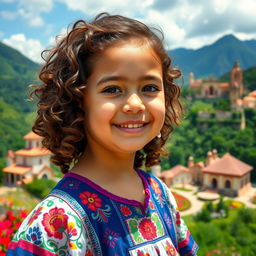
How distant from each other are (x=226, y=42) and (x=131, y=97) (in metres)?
211

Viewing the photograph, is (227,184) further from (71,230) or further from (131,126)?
(71,230)

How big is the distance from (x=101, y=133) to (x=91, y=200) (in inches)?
13.5

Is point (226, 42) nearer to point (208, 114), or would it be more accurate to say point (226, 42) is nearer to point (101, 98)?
point (208, 114)

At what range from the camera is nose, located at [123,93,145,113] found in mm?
1714

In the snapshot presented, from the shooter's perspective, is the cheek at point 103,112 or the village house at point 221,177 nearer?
the cheek at point 103,112

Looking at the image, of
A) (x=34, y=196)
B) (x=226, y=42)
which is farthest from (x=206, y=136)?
(x=226, y=42)

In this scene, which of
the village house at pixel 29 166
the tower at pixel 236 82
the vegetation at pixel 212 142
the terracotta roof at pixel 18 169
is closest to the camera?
the terracotta roof at pixel 18 169

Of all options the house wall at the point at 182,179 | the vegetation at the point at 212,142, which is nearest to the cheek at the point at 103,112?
the house wall at the point at 182,179

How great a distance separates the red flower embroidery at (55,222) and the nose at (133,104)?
585mm

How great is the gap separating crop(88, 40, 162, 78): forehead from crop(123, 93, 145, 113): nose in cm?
12

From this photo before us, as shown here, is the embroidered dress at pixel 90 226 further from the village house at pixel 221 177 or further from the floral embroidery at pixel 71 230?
the village house at pixel 221 177

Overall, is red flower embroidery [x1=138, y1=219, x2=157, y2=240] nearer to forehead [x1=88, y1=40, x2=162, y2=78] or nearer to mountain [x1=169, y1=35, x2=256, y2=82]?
forehead [x1=88, y1=40, x2=162, y2=78]

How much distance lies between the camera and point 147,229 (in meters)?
1.83

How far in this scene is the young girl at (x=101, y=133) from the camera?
162 centimetres
